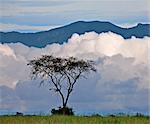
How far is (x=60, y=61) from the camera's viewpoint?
5344cm

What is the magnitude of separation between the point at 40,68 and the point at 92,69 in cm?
479

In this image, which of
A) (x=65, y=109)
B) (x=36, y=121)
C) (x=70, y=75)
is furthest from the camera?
(x=70, y=75)

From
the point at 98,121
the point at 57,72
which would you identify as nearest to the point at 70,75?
the point at 57,72

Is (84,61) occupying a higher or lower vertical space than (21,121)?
higher

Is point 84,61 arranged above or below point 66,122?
above

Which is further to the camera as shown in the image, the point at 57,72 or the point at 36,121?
the point at 57,72

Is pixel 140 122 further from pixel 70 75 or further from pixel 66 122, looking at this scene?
pixel 70 75

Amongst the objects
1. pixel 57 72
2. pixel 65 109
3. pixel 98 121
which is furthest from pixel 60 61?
pixel 98 121

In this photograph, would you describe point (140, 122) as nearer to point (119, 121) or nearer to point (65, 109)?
point (119, 121)

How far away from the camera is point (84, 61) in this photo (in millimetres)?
53531

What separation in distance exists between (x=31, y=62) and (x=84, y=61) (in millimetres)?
4931

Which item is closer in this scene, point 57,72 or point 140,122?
point 140,122

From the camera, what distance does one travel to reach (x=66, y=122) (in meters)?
27.1

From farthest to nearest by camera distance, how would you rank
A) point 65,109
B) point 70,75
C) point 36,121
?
point 70,75
point 65,109
point 36,121
